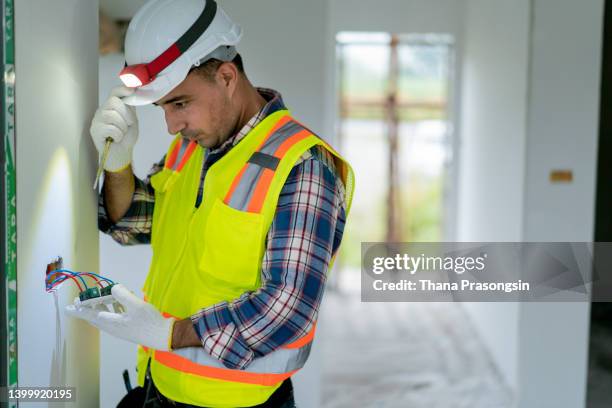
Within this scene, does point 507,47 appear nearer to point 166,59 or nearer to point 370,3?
point 370,3

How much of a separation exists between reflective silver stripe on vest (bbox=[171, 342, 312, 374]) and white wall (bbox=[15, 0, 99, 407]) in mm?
224

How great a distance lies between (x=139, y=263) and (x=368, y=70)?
10.7ft

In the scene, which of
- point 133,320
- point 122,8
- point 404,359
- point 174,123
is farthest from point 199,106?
point 404,359

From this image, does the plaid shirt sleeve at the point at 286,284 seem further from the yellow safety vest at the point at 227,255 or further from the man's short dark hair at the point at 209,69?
the man's short dark hair at the point at 209,69

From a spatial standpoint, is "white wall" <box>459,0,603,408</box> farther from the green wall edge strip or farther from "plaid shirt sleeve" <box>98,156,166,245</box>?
the green wall edge strip

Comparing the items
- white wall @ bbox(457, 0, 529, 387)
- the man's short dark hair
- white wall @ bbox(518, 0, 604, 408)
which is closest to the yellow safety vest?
the man's short dark hair

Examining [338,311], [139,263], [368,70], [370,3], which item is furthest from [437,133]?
[139,263]

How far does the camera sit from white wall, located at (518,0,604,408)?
3.07 metres

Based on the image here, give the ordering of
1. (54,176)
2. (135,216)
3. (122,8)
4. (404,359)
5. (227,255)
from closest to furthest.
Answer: (54,176), (227,255), (135,216), (122,8), (404,359)

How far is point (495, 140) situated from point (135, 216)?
277 centimetres

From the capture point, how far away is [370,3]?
511cm

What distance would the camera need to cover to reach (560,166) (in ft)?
10.3

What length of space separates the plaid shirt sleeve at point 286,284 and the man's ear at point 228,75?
0.66 ft

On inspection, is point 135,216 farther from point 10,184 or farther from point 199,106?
point 10,184
